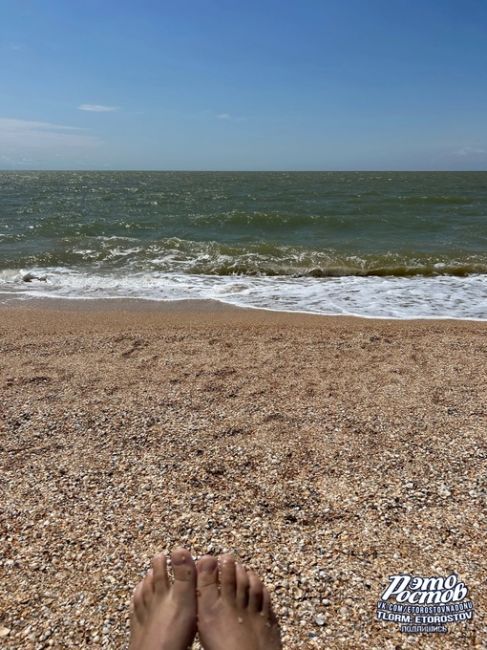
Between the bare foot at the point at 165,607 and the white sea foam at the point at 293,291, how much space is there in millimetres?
5265

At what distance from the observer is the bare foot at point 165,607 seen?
6.07 ft

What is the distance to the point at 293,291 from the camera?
27.1ft

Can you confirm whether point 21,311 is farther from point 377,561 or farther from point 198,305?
point 377,561

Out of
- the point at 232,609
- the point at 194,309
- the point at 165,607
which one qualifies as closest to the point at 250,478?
the point at 232,609

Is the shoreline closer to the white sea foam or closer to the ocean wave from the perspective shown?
the white sea foam

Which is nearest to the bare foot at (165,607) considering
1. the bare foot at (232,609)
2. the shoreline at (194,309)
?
the bare foot at (232,609)

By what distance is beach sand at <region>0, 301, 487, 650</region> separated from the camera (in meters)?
1.98

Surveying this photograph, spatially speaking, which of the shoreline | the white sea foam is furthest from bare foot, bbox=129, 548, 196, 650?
the white sea foam

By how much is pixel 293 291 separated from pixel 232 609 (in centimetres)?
662

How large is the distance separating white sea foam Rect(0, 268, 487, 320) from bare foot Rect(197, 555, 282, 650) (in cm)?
518

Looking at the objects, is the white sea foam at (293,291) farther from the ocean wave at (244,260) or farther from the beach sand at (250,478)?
the beach sand at (250,478)

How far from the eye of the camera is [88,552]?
7.27 feet

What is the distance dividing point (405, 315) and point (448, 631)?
5.33 metres

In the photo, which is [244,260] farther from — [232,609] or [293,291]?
[232,609]
